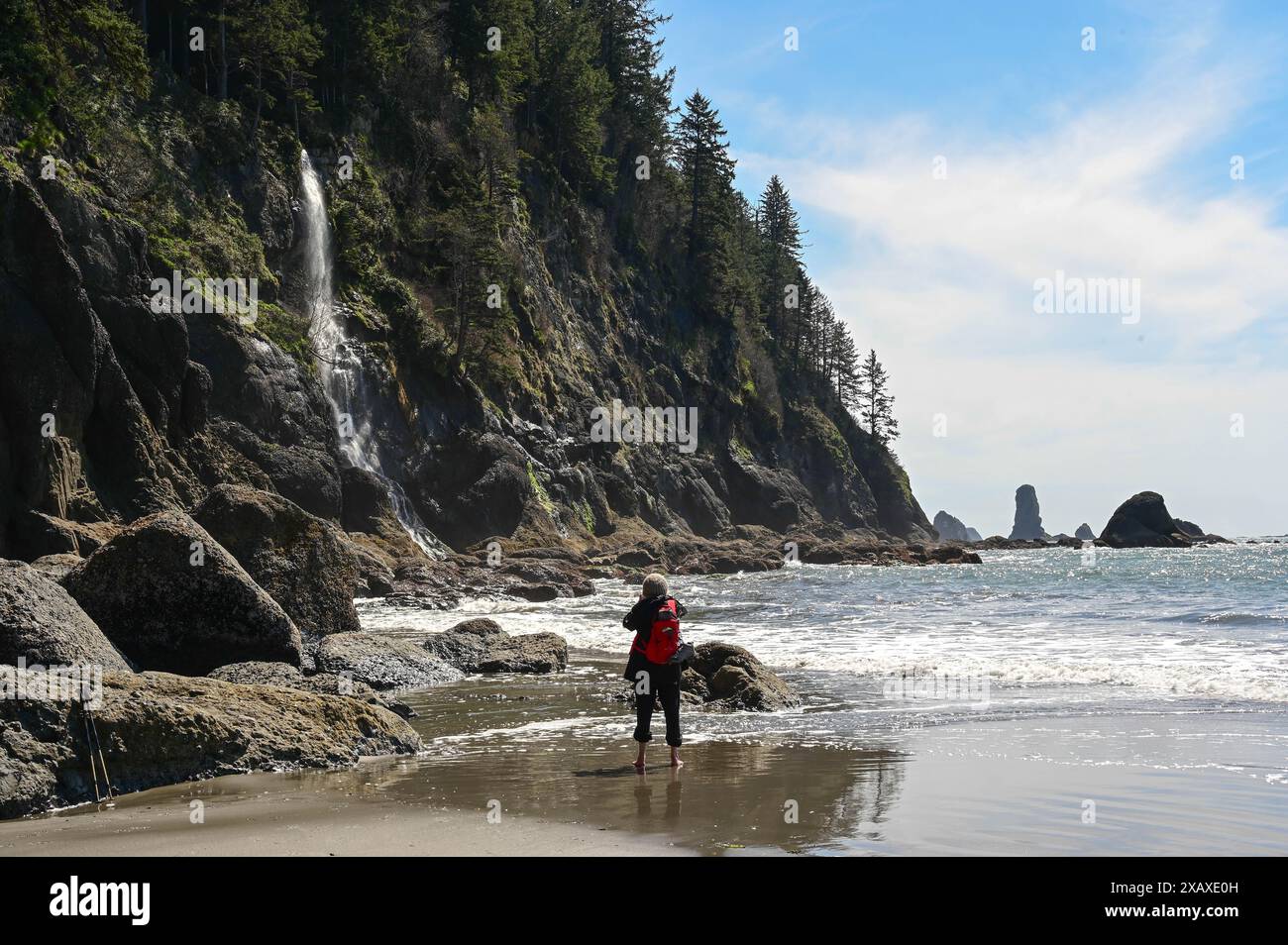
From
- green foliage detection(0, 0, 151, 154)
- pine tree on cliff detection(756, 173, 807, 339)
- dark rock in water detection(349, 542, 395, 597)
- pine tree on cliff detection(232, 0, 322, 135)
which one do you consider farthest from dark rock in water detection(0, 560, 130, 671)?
pine tree on cliff detection(756, 173, 807, 339)

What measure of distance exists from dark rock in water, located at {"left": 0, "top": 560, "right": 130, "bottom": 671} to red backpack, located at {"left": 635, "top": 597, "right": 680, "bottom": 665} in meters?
4.31

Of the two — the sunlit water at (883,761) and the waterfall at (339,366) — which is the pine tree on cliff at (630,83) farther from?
the sunlit water at (883,761)

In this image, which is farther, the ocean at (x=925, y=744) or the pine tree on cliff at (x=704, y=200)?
the pine tree on cliff at (x=704, y=200)

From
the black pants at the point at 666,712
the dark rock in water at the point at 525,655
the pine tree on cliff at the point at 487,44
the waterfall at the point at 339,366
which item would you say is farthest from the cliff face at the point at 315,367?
the black pants at the point at 666,712

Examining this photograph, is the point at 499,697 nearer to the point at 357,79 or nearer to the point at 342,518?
the point at 342,518

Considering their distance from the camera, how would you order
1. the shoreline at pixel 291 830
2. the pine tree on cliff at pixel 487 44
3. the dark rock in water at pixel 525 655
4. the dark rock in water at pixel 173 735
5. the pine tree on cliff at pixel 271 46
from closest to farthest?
the shoreline at pixel 291 830 < the dark rock in water at pixel 173 735 < the dark rock in water at pixel 525 655 < the pine tree on cliff at pixel 271 46 < the pine tree on cliff at pixel 487 44

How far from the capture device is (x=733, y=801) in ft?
22.3

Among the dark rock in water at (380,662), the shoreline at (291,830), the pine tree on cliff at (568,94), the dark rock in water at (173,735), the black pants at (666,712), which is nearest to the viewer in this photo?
the shoreline at (291,830)

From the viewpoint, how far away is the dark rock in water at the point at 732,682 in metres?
11.6

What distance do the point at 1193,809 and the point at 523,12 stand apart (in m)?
54.0

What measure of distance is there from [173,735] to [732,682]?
6.48 metres

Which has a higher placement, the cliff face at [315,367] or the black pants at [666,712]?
the cliff face at [315,367]

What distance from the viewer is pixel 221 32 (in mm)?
34219

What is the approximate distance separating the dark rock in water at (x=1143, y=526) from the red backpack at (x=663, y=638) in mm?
94184
